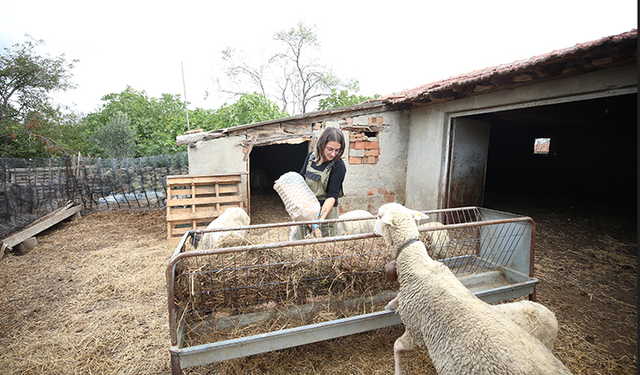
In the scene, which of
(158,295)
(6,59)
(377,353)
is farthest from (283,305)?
(6,59)

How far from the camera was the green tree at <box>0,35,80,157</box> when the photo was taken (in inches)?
528

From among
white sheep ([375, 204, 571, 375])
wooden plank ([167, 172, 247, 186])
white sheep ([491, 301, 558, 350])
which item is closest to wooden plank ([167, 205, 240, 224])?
wooden plank ([167, 172, 247, 186])

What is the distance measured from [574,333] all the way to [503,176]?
1112 centimetres

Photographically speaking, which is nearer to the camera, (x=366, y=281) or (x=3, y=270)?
(x=366, y=281)

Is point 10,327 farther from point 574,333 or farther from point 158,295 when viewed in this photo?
point 574,333

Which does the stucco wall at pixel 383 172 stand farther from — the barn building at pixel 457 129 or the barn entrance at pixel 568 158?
the barn entrance at pixel 568 158

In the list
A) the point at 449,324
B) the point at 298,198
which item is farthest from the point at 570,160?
the point at 449,324

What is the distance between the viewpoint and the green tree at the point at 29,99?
1340 centimetres

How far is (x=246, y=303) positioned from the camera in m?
2.25

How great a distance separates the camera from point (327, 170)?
118 inches

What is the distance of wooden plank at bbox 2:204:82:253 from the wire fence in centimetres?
26

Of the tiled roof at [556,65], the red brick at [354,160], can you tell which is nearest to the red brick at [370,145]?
the red brick at [354,160]

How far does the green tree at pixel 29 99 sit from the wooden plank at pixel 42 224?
803 cm

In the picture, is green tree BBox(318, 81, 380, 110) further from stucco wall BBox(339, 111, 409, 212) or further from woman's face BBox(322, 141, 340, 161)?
woman's face BBox(322, 141, 340, 161)
